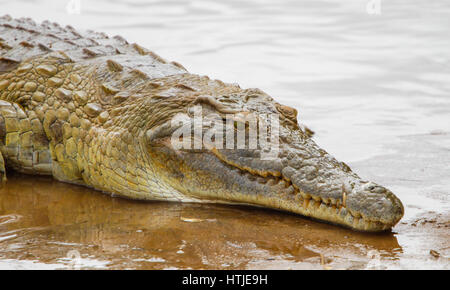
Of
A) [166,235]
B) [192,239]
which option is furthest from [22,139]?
[192,239]

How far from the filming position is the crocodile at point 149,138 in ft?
12.4

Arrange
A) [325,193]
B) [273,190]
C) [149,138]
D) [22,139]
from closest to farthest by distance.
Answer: [325,193] → [273,190] → [149,138] → [22,139]

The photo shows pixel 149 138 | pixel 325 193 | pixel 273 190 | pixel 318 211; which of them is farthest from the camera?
pixel 149 138

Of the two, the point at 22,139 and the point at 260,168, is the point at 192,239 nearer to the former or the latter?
the point at 260,168

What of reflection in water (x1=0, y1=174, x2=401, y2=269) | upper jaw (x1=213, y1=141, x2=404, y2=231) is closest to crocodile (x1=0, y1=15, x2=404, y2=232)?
upper jaw (x1=213, y1=141, x2=404, y2=231)

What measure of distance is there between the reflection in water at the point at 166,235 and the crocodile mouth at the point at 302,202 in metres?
0.07

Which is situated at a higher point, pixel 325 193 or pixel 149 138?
pixel 149 138

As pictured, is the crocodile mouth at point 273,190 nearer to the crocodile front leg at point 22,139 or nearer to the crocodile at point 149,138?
the crocodile at point 149,138

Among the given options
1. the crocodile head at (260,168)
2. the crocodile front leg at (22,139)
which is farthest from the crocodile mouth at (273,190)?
the crocodile front leg at (22,139)

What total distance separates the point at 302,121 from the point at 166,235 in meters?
3.08

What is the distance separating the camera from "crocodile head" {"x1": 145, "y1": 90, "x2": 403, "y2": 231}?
3.62 meters

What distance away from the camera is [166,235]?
3814 mm

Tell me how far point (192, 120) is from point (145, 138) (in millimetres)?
380
